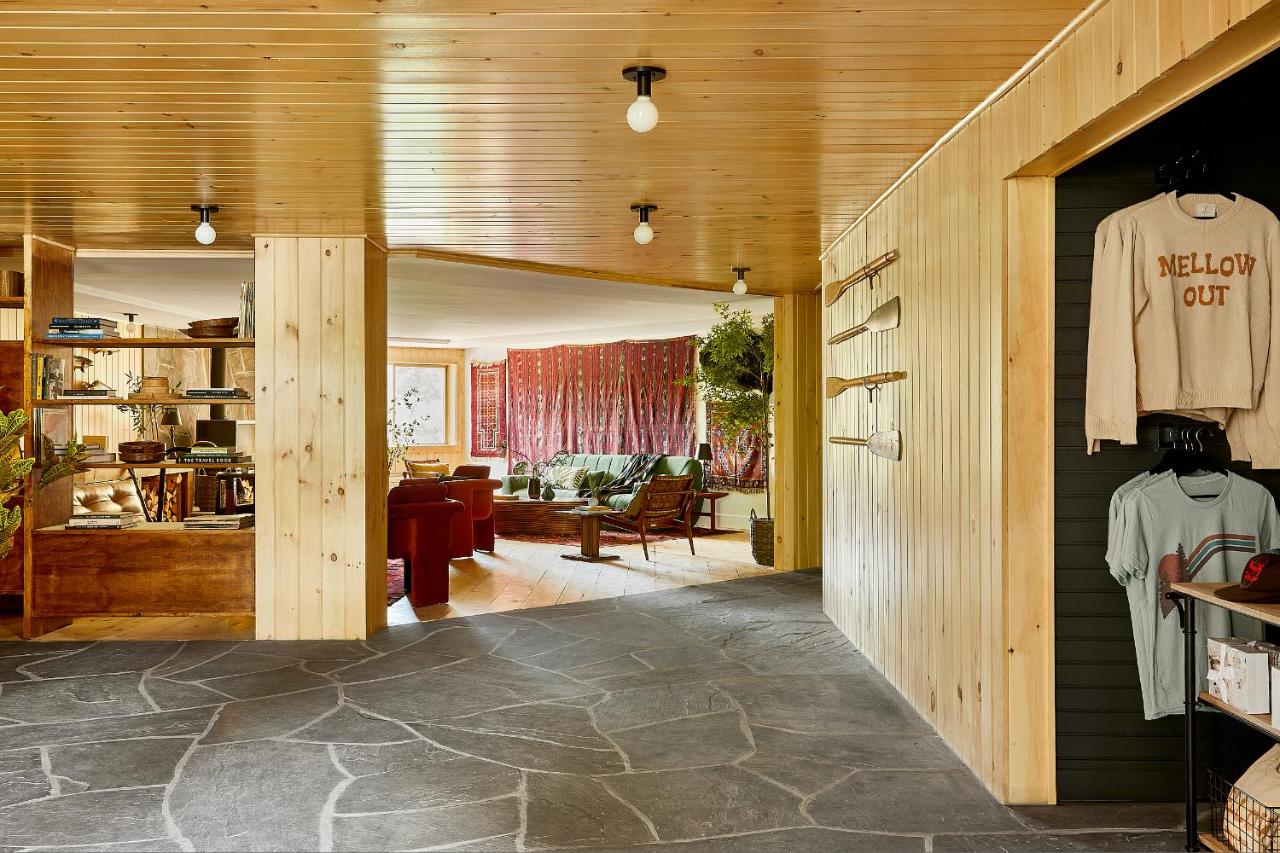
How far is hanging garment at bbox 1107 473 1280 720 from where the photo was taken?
2906 millimetres

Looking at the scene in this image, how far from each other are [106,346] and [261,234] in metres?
1.28

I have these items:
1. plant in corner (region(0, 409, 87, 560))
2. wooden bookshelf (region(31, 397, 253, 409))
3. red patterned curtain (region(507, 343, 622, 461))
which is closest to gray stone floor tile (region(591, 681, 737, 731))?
wooden bookshelf (region(31, 397, 253, 409))

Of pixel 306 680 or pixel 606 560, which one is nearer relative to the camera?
pixel 306 680

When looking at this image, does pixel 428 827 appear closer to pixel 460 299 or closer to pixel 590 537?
pixel 590 537

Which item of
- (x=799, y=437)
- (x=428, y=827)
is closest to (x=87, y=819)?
(x=428, y=827)

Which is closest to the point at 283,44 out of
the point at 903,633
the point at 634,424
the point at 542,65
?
the point at 542,65

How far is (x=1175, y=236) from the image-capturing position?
9.37 ft

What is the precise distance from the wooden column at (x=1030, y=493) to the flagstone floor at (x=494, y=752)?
0.65 feet

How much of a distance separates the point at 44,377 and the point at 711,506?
6998 mm

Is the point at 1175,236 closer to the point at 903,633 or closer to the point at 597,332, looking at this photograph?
the point at 903,633

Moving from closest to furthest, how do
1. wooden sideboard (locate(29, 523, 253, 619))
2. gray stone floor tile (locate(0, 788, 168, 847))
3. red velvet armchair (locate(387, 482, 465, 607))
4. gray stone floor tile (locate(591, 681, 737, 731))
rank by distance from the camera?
gray stone floor tile (locate(0, 788, 168, 847)) < gray stone floor tile (locate(591, 681, 737, 731)) < wooden sideboard (locate(29, 523, 253, 619)) < red velvet armchair (locate(387, 482, 465, 607))

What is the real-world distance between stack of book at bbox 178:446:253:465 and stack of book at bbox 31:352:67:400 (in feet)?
2.73

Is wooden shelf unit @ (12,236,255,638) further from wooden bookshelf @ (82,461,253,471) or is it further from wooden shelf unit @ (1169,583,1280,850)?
wooden shelf unit @ (1169,583,1280,850)

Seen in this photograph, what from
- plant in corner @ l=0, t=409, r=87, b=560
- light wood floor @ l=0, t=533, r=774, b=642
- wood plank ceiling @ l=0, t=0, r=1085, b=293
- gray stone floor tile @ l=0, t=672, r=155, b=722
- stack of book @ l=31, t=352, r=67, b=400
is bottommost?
gray stone floor tile @ l=0, t=672, r=155, b=722
